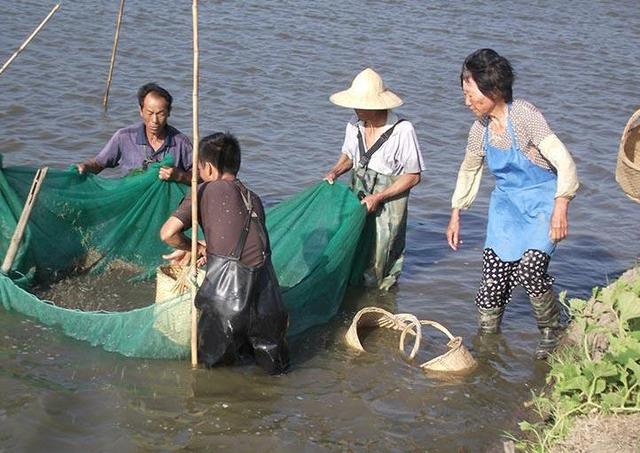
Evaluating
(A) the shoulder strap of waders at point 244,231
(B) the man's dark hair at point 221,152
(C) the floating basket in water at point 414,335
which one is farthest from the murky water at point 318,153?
(B) the man's dark hair at point 221,152

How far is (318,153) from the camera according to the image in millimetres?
9352

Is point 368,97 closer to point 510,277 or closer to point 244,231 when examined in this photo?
point 510,277

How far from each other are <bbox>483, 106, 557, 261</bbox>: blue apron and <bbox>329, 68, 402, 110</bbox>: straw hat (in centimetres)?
85

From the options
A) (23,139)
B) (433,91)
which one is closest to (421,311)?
(23,139)

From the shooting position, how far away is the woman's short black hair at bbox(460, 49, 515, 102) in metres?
5.02

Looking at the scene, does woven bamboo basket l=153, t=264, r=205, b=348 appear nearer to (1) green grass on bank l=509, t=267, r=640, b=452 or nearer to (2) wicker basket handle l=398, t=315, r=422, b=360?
(2) wicker basket handle l=398, t=315, r=422, b=360

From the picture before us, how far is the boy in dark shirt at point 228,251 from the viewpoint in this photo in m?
4.84

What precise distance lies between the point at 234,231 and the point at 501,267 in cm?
164

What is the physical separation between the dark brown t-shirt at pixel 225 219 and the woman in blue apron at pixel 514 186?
1331 mm

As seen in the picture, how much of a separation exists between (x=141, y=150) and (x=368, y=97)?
4.84 feet

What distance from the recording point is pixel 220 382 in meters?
5.21

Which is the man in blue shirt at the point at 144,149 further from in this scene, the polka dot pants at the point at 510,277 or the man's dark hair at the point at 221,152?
the polka dot pants at the point at 510,277

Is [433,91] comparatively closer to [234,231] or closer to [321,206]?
[321,206]

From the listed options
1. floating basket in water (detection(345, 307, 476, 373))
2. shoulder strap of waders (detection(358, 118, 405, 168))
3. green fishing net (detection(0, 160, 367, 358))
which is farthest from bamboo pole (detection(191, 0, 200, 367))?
shoulder strap of waders (detection(358, 118, 405, 168))
